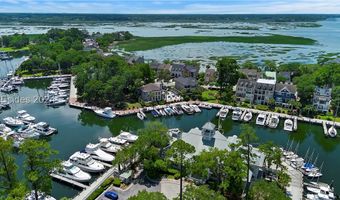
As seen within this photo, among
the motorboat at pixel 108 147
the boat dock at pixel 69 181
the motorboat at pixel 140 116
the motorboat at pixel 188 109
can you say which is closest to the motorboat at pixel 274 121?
the motorboat at pixel 188 109

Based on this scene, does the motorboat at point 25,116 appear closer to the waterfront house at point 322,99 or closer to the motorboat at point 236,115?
the motorboat at point 236,115

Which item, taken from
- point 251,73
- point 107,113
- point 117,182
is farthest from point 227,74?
point 117,182

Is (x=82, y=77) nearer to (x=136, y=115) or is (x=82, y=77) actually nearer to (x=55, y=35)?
(x=136, y=115)

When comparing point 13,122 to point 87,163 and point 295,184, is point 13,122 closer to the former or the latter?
point 87,163

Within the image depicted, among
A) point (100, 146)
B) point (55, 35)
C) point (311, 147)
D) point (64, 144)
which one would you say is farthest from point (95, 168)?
point (55, 35)

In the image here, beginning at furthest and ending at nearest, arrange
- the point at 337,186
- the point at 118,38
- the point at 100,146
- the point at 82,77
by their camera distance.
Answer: the point at 118,38, the point at 82,77, the point at 100,146, the point at 337,186
